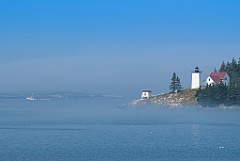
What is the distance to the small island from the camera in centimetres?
11244

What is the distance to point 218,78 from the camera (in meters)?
128

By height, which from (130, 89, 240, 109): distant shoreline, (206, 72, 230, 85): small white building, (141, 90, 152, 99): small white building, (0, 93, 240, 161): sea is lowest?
(0, 93, 240, 161): sea

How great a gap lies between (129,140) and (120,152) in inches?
380

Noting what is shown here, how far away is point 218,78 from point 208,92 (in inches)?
644

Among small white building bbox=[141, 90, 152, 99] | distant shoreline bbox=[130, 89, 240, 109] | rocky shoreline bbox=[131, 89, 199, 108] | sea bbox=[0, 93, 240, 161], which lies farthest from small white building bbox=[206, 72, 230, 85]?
sea bbox=[0, 93, 240, 161]

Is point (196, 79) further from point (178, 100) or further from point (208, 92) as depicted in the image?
point (208, 92)

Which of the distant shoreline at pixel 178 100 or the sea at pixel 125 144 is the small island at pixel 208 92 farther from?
the sea at pixel 125 144

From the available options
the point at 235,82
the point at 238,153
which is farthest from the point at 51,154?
the point at 235,82

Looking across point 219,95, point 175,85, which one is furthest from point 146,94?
point 219,95

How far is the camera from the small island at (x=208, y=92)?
112m

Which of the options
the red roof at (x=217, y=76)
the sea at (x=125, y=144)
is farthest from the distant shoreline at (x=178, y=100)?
the sea at (x=125, y=144)

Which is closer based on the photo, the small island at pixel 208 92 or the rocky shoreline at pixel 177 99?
the small island at pixel 208 92

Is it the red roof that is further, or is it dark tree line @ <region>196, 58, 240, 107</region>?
the red roof

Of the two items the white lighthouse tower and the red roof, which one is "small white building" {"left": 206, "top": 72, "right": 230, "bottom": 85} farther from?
the white lighthouse tower
